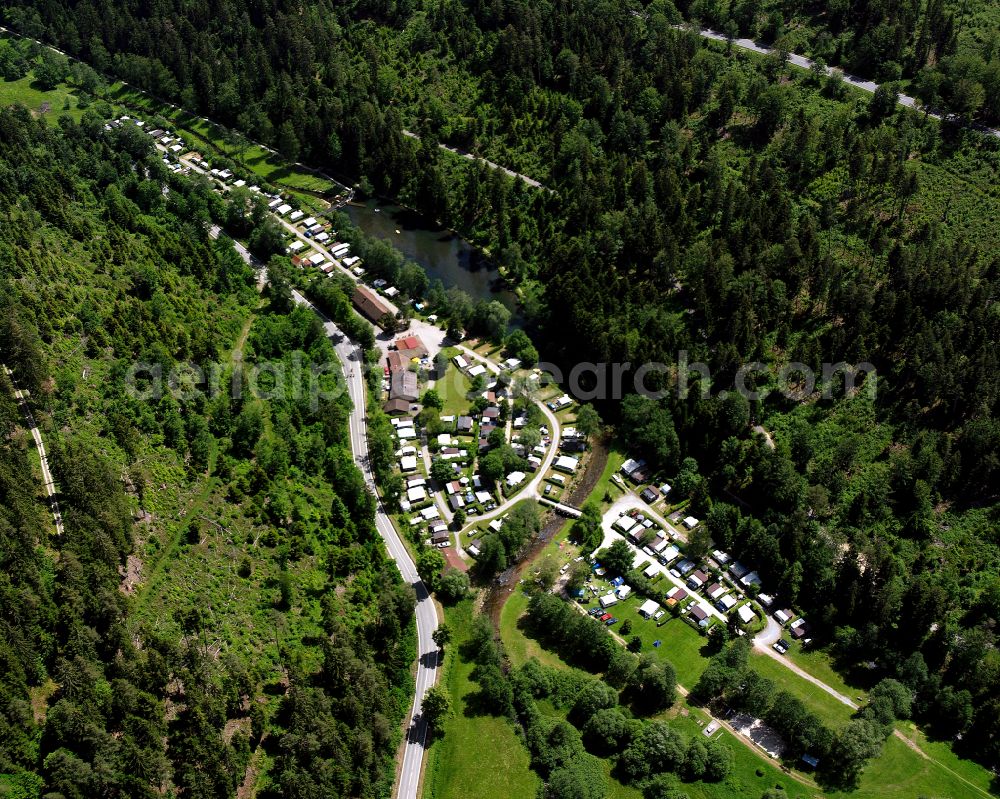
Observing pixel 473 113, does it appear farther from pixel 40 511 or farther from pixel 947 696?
pixel 947 696

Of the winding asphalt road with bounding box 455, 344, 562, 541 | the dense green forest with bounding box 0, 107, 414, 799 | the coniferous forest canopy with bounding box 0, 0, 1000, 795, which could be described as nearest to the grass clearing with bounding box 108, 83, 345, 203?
the coniferous forest canopy with bounding box 0, 0, 1000, 795

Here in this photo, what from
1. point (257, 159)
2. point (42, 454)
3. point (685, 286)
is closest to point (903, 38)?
point (685, 286)

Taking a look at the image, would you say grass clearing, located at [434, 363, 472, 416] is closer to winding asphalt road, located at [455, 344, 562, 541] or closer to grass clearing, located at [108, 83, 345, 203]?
winding asphalt road, located at [455, 344, 562, 541]

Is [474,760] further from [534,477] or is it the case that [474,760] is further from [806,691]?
[534,477]

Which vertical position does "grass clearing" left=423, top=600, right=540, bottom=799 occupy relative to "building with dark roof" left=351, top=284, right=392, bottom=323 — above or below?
below

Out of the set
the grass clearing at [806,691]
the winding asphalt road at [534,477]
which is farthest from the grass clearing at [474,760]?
the grass clearing at [806,691]

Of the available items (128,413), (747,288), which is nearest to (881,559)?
(747,288)

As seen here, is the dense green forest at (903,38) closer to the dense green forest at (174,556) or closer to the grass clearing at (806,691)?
A: the grass clearing at (806,691)
